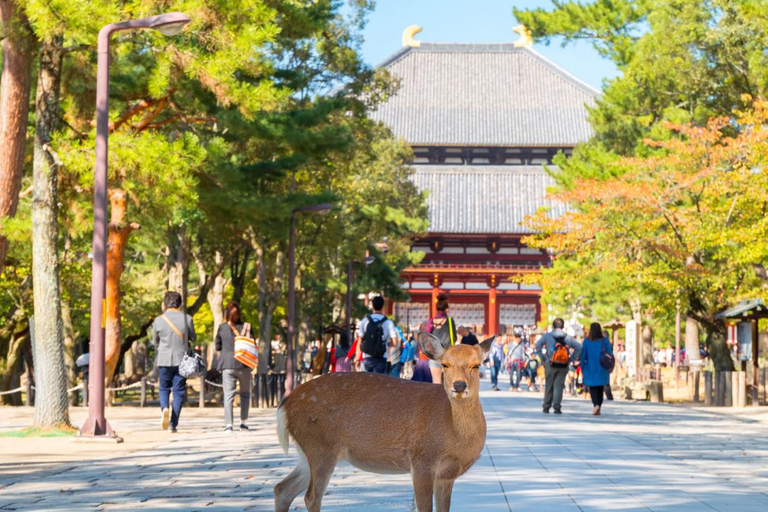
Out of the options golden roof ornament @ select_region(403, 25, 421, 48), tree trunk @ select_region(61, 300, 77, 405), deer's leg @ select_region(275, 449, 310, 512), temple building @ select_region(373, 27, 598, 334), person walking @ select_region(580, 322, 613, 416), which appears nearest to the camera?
deer's leg @ select_region(275, 449, 310, 512)

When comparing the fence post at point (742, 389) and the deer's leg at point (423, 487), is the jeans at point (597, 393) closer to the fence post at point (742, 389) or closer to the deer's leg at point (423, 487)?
the fence post at point (742, 389)

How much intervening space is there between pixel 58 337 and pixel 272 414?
6.70m

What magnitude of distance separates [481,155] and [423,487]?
233ft

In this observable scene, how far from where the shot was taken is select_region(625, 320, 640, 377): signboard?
30984 mm

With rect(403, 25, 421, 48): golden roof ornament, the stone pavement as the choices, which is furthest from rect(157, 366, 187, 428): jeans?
rect(403, 25, 421, 48): golden roof ornament

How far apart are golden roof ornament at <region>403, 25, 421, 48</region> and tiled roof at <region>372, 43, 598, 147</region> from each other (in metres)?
0.47

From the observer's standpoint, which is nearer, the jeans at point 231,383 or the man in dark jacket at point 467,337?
the man in dark jacket at point 467,337

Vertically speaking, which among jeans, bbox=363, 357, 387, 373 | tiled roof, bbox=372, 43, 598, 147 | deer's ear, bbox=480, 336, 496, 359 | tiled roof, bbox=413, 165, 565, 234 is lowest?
jeans, bbox=363, 357, 387, 373

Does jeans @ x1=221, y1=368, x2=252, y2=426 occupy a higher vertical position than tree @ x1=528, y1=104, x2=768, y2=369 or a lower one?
lower

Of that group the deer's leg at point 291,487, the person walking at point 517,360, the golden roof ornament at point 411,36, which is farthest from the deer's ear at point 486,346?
the golden roof ornament at point 411,36

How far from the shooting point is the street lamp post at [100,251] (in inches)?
527

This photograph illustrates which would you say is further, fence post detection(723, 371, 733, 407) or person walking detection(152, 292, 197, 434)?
fence post detection(723, 371, 733, 407)

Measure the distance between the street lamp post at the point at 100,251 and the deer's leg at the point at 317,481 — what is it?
24.4ft

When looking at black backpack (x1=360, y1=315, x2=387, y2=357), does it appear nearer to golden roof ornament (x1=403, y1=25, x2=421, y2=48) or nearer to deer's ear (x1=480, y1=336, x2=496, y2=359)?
deer's ear (x1=480, y1=336, x2=496, y2=359)
